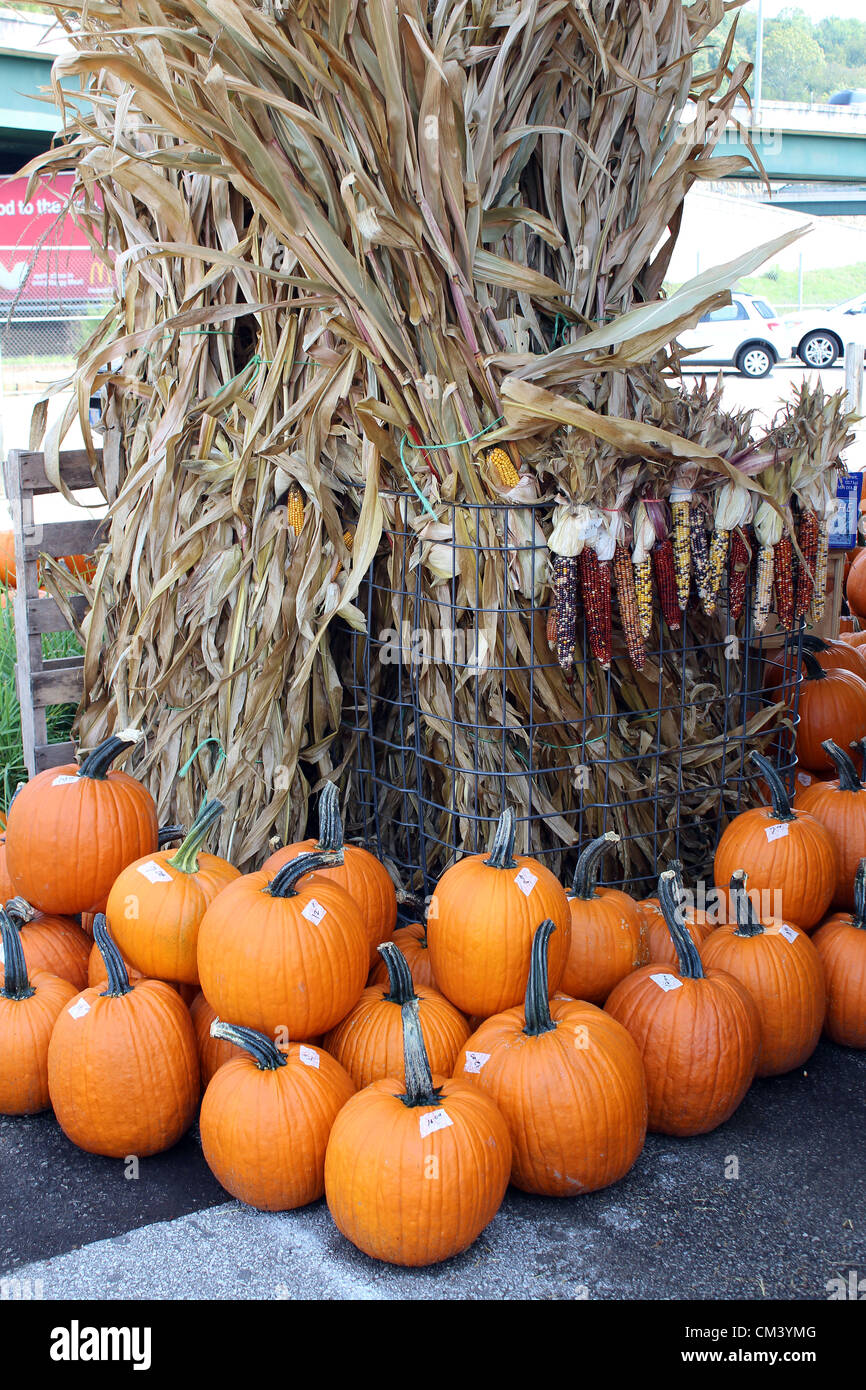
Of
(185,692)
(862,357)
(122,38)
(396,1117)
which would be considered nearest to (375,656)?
(185,692)

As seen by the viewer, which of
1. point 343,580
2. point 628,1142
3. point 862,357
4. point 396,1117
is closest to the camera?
point 396,1117

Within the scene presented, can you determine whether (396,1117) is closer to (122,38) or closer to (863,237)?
(122,38)

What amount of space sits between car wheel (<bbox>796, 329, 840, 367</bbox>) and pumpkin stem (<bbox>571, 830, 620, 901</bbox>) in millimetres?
21235

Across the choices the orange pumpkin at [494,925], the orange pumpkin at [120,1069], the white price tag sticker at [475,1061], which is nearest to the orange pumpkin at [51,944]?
the orange pumpkin at [120,1069]

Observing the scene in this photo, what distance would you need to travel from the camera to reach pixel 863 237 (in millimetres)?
40625

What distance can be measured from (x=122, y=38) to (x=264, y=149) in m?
0.92

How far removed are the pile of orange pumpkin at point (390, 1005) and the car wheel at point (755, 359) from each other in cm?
1987

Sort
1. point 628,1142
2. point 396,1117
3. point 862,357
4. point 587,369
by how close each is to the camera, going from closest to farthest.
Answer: point 396,1117
point 628,1142
point 587,369
point 862,357

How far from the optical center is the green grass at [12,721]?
435cm

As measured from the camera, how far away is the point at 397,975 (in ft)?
8.35

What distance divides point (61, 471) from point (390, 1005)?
7.62ft

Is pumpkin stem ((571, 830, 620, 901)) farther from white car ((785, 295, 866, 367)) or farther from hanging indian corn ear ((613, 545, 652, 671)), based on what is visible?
white car ((785, 295, 866, 367))

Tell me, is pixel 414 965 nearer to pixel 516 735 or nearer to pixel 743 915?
pixel 516 735

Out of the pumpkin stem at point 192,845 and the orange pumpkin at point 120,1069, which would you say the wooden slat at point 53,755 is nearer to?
the pumpkin stem at point 192,845
